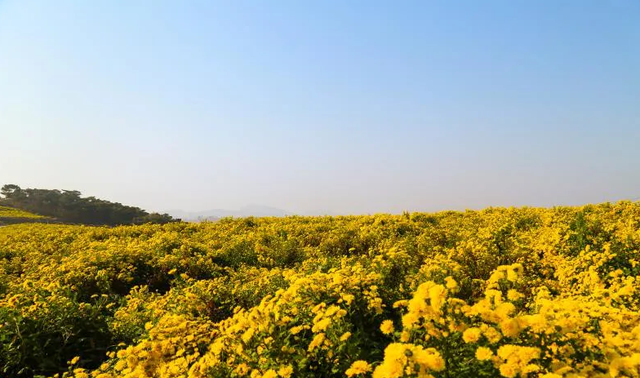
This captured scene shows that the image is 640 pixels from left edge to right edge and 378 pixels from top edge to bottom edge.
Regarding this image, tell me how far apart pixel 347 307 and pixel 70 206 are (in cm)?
5254

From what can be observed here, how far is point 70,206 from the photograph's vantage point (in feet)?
156

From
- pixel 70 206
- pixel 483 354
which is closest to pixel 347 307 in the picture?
pixel 483 354

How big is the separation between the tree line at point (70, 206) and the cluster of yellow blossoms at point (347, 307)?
38247mm

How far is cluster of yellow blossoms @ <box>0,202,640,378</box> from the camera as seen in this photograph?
289cm

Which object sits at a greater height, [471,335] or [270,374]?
[471,335]

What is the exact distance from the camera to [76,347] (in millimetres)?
5793

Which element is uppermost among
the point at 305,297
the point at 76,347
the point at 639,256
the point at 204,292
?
the point at 639,256

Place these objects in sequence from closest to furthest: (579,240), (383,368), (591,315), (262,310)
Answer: (383,368)
(591,315)
(262,310)
(579,240)

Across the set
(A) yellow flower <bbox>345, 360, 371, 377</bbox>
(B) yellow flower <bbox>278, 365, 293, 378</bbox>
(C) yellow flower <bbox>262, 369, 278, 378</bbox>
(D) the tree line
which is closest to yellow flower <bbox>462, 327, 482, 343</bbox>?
(A) yellow flower <bbox>345, 360, 371, 377</bbox>

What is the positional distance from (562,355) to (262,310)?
106 inches

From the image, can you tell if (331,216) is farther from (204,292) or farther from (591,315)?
(591,315)

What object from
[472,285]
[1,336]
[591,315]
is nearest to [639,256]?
[472,285]

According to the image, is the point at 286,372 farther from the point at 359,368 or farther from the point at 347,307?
the point at 347,307

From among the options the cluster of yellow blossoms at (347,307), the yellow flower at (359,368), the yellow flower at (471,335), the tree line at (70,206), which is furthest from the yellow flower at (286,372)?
the tree line at (70,206)
